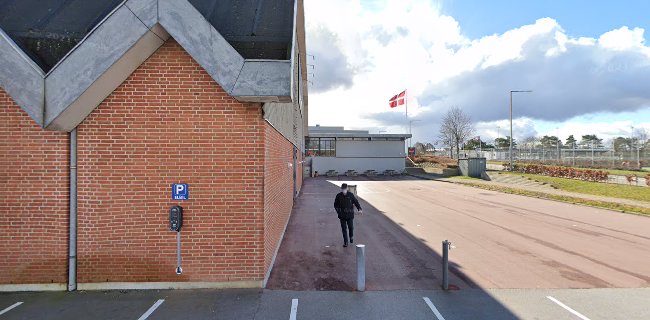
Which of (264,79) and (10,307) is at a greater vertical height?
(264,79)

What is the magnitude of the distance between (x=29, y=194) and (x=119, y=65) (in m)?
3.05

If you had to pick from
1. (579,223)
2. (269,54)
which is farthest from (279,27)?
(579,223)

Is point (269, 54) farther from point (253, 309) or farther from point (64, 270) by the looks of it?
point (64, 270)

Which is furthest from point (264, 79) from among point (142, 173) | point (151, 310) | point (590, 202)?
point (590, 202)

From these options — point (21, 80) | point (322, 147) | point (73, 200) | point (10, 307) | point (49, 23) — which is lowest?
point (10, 307)

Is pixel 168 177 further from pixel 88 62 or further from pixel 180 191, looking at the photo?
pixel 88 62

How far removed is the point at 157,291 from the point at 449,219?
11.4 metres

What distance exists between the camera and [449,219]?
13570 millimetres

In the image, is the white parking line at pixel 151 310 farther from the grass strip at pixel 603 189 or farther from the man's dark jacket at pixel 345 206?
the grass strip at pixel 603 189

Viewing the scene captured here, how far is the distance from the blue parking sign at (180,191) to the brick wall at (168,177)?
9cm

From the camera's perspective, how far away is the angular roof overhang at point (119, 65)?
5.52 meters

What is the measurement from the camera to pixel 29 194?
6.00 metres

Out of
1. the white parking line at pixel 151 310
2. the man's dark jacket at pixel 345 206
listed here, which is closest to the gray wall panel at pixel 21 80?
the white parking line at pixel 151 310

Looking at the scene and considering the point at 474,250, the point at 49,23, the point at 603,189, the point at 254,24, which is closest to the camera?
the point at 49,23
